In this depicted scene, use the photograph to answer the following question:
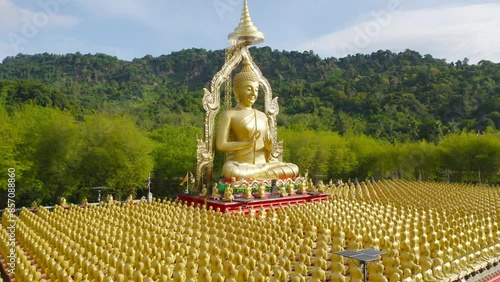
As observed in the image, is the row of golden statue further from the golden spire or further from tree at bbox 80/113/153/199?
the golden spire

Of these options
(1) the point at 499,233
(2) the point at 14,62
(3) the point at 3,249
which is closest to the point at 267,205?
(1) the point at 499,233

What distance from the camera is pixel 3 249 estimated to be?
8312mm

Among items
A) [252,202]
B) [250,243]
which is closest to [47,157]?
[252,202]

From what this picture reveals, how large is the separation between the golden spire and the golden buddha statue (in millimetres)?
966

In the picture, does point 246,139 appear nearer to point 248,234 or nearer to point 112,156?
point 112,156

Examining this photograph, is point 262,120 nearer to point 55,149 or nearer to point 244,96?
point 244,96

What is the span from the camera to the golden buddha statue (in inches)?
579

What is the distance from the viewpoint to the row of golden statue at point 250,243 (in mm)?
6395

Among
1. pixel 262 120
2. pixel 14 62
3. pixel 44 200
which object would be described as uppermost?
pixel 14 62

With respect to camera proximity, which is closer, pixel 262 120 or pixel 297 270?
pixel 297 270

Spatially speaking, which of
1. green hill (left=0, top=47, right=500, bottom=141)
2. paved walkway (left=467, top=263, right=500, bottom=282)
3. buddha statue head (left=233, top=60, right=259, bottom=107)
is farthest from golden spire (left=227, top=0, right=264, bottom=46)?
green hill (left=0, top=47, right=500, bottom=141)

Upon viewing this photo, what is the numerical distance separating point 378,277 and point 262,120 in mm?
10295

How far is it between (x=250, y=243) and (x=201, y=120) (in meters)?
34.6

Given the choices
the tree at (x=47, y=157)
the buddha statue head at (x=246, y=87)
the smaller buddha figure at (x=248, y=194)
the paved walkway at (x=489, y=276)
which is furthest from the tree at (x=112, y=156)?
the paved walkway at (x=489, y=276)
